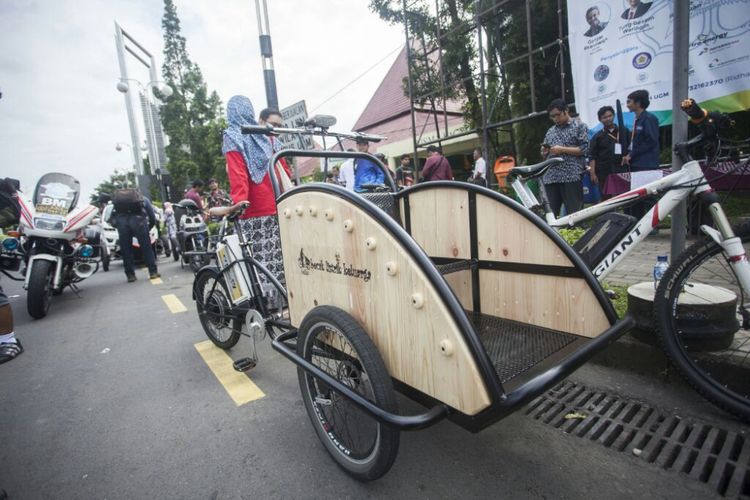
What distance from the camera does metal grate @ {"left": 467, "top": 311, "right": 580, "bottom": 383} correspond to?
62.7 inches

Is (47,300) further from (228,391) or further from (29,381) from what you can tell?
(228,391)

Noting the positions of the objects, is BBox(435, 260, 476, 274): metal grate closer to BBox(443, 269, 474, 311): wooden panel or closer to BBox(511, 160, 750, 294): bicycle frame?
BBox(443, 269, 474, 311): wooden panel

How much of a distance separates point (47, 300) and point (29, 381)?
2459mm

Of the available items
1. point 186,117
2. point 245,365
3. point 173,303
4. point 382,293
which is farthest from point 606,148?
point 186,117

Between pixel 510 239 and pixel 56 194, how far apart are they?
6162 mm

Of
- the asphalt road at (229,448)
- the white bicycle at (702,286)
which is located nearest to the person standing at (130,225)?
the asphalt road at (229,448)

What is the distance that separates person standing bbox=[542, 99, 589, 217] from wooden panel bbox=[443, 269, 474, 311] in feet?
9.16

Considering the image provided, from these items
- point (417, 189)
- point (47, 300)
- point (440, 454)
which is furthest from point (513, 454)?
point (47, 300)

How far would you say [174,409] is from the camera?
95.9 inches

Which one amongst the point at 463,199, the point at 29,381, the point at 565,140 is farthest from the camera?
the point at 565,140

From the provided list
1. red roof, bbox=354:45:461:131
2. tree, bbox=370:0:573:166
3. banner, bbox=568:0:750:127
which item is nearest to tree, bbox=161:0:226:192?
red roof, bbox=354:45:461:131

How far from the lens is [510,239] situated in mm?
1976

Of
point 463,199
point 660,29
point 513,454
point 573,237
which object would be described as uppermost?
point 660,29

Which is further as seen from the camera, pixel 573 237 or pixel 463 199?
pixel 573 237
